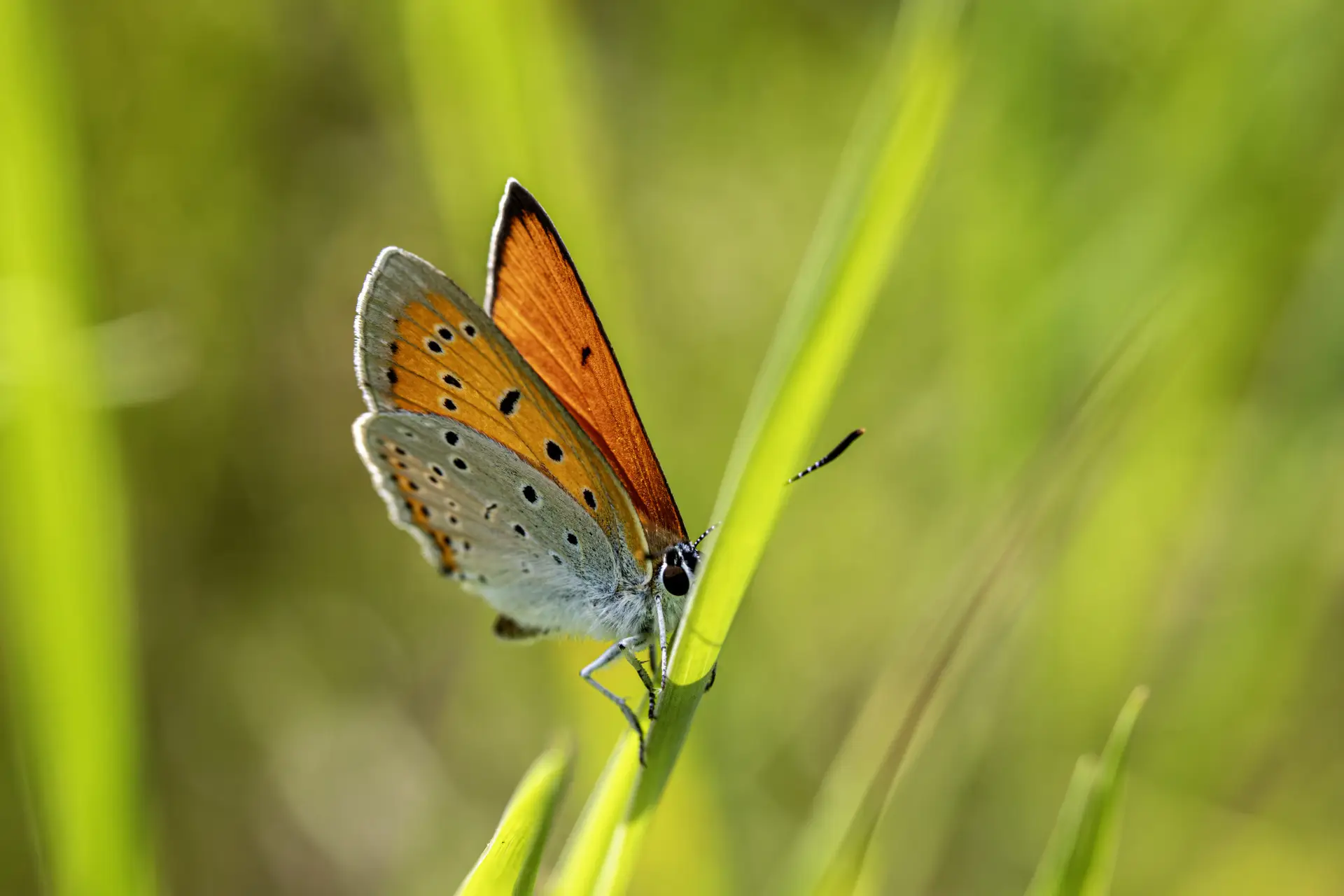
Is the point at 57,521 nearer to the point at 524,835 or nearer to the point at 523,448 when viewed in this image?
the point at 523,448

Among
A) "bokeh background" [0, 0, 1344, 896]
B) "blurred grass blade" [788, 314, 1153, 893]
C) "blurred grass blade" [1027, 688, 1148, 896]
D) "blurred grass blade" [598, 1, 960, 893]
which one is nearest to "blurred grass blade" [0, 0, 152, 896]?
"bokeh background" [0, 0, 1344, 896]

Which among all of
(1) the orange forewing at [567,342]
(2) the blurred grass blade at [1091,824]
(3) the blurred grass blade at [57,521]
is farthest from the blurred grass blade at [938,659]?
(3) the blurred grass blade at [57,521]

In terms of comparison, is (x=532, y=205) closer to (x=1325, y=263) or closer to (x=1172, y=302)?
(x=1172, y=302)

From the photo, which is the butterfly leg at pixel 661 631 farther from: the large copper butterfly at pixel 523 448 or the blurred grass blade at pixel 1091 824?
the blurred grass blade at pixel 1091 824

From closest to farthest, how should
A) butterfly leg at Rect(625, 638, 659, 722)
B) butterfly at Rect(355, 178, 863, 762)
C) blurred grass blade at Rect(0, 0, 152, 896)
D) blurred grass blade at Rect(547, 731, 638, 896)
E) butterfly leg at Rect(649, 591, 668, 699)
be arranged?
1. blurred grass blade at Rect(547, 731, 638, 896)
2. blurred grass blade at Rect(0, 0, 152, 896)
3. butterfly leg at Rect(625, 638, 659, 722)
4. butterfly at Rect(355, 178, 863, 762)
5. butterfly leg at Rect(649, 591, 668, 699)

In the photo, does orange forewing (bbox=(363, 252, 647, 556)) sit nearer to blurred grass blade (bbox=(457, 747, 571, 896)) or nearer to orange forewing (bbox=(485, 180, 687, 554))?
orange forewing (bbox=(485, 180, 687, 554))

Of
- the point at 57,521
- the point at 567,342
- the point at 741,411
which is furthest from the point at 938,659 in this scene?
the point at 741,411

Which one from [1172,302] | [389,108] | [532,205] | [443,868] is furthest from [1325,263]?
[389,108]
